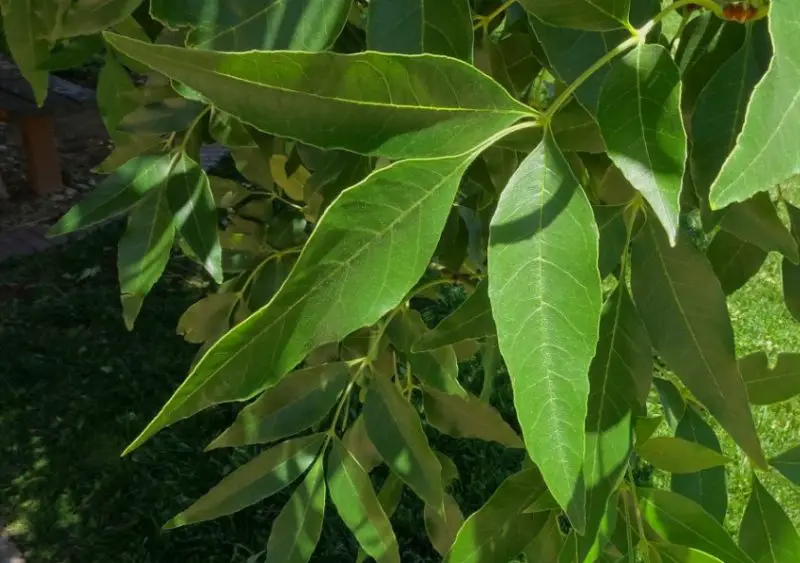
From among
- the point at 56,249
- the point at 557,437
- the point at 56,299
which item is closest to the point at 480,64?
the point at 557,437

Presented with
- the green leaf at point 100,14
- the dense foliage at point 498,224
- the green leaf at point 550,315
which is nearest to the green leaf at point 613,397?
the dense foliage at point 498,224

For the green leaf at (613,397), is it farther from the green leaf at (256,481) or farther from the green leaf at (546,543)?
the green leaf at (256,481)

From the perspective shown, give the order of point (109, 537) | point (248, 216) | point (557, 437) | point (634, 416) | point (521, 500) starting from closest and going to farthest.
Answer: point (557, 437)
point (634, 416)
point (521, 500)
point (248, 216)
point (109, 537)

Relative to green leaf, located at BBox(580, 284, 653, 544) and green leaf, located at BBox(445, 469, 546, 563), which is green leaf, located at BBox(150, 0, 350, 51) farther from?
green leaf, located at BBox(445, 469, 546, 563)

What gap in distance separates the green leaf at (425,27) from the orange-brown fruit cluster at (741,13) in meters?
0.16

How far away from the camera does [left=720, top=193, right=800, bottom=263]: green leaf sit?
2.22 feet

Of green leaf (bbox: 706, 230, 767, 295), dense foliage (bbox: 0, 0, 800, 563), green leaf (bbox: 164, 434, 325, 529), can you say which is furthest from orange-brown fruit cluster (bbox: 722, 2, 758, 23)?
green leaf (bbox: 164, 434, 325, 529)

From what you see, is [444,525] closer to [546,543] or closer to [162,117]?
[546,543]

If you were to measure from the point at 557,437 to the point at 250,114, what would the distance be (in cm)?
22

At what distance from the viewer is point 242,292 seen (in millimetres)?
1195

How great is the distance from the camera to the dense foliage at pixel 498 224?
1.50 feet

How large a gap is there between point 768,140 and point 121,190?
26.1 inches

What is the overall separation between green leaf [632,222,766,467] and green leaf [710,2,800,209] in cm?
24

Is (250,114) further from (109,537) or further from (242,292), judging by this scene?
(109,537)
